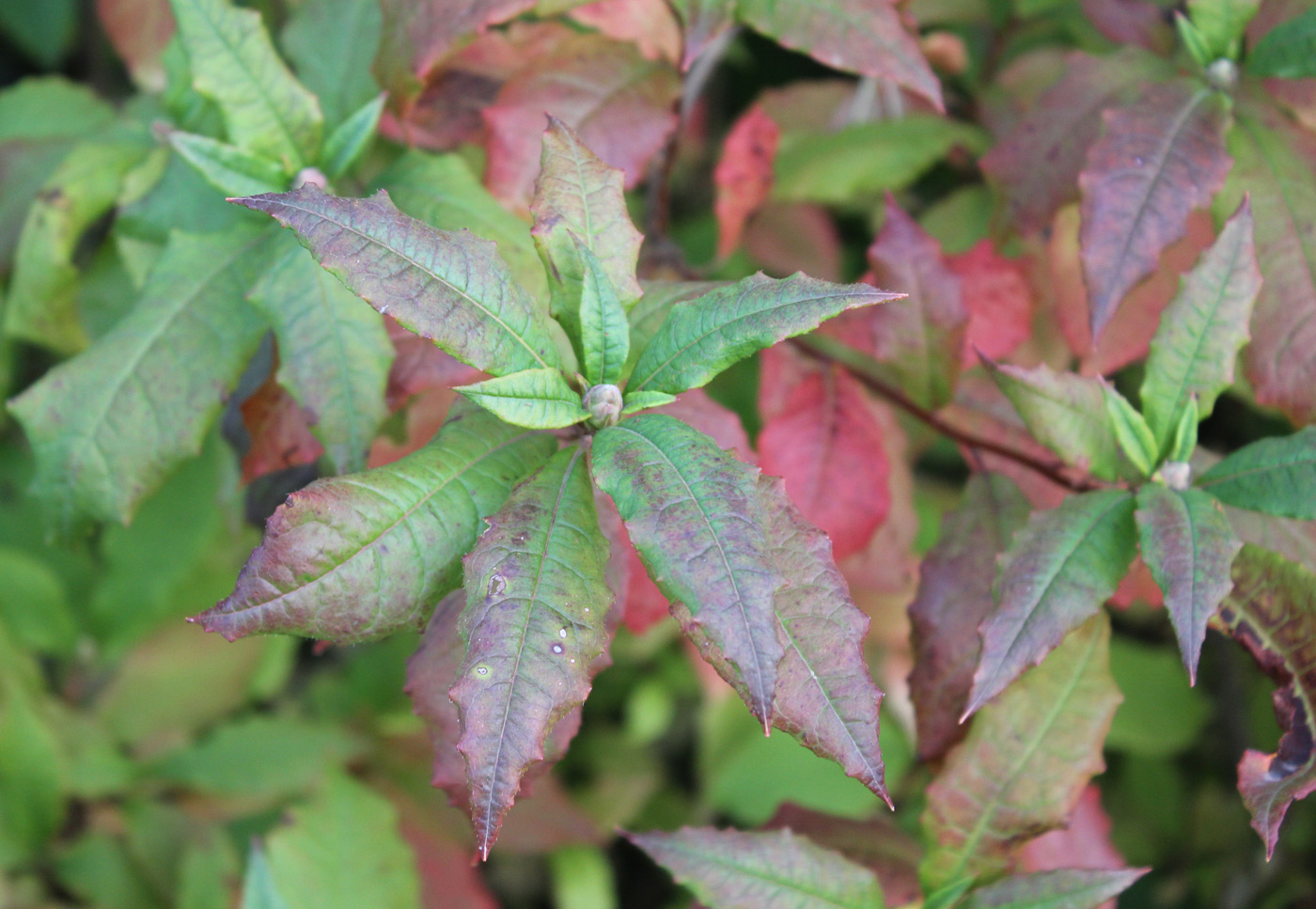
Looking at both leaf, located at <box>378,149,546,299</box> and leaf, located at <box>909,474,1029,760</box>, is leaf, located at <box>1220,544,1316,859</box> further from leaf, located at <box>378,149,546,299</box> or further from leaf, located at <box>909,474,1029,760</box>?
leaf, located at <box>378,149,546,299</box>

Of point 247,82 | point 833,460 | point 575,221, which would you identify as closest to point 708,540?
point 575,221

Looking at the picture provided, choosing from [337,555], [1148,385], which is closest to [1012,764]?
[1148,385]

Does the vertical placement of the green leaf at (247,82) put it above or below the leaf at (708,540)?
above

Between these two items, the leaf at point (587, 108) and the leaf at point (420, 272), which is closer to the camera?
the leaf at point (420, 272)

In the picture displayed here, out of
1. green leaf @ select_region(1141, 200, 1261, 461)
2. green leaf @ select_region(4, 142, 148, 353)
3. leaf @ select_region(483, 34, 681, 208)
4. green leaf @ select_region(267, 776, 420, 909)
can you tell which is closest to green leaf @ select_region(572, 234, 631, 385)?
leaf @ select_region(483, 34, 681, 208)

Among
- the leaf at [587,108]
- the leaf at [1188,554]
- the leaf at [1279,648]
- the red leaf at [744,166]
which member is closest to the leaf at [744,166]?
the red leaf at [744,166]

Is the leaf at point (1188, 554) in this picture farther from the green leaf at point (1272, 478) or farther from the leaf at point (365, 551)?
the leaf at point (365, 551)
